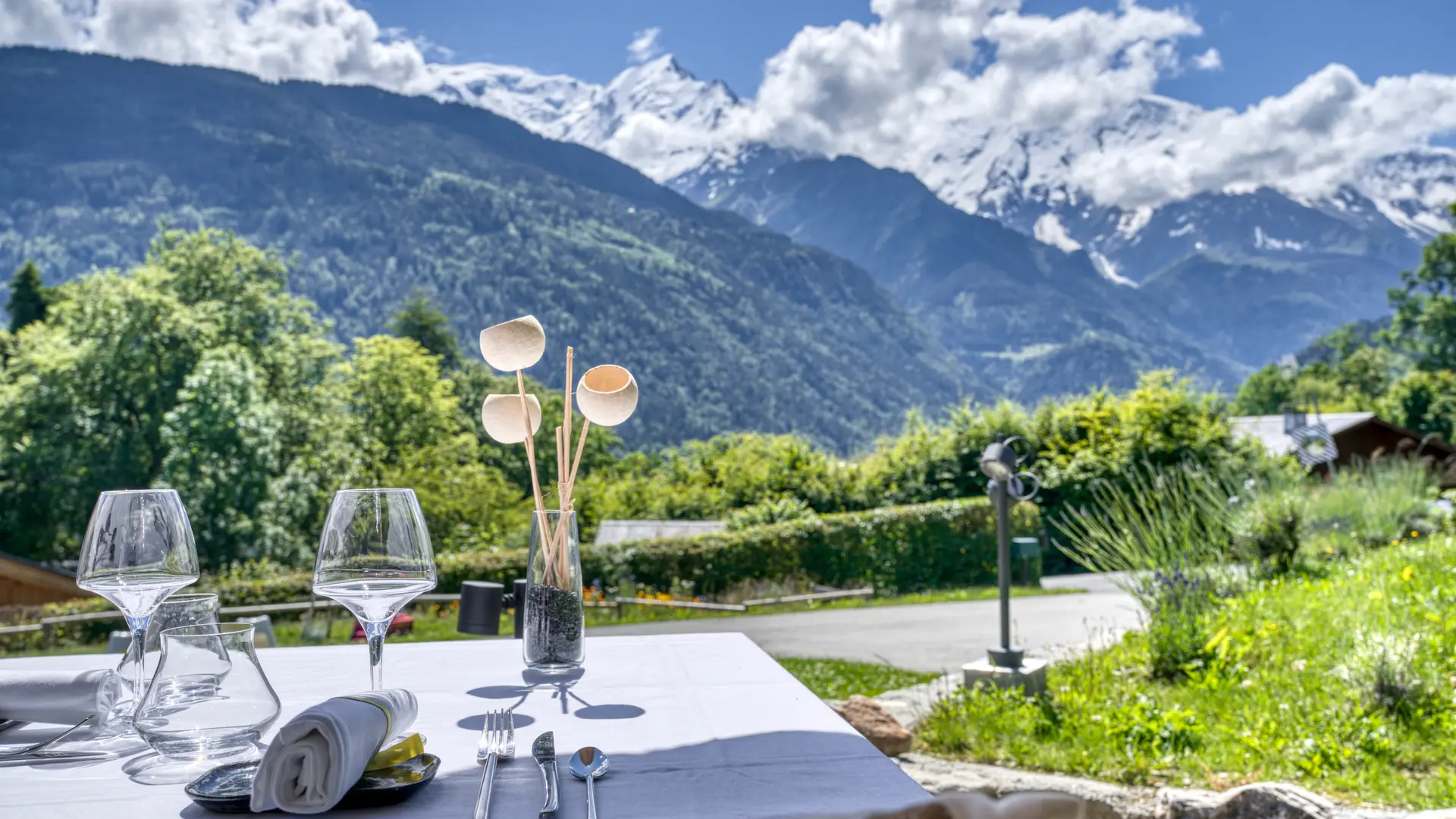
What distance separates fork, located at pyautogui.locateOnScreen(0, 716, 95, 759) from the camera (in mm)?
1199

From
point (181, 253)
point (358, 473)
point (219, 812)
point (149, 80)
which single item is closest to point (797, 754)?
point (219, 812)

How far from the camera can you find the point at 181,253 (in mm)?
26000

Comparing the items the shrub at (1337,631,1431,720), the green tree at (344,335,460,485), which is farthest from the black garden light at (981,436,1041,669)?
the green tree at (344,335,460,485)

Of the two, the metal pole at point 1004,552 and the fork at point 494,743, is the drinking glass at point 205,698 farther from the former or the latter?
the metal pole at point 1004,552

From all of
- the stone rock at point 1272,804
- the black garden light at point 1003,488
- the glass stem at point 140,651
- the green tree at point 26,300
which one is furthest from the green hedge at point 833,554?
the green tree at point 26,300

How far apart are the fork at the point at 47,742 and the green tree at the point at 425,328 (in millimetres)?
50973

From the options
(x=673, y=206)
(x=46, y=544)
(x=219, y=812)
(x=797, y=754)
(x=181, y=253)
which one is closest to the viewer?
(x=219, y=812)

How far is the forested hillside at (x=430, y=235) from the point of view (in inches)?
4048

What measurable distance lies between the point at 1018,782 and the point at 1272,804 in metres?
0.83

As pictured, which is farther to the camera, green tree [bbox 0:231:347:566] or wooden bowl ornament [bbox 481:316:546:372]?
green tree [bbox 0:231:347:566]

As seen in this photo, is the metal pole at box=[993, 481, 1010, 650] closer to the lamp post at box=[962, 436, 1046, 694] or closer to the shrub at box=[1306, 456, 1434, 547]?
the lamp post at box=[962, 436, 1046, 694]

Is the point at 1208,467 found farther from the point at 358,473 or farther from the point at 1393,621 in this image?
the point at 358,473

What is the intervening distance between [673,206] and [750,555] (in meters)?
160

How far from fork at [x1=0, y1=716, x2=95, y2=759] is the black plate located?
0.33 metres
